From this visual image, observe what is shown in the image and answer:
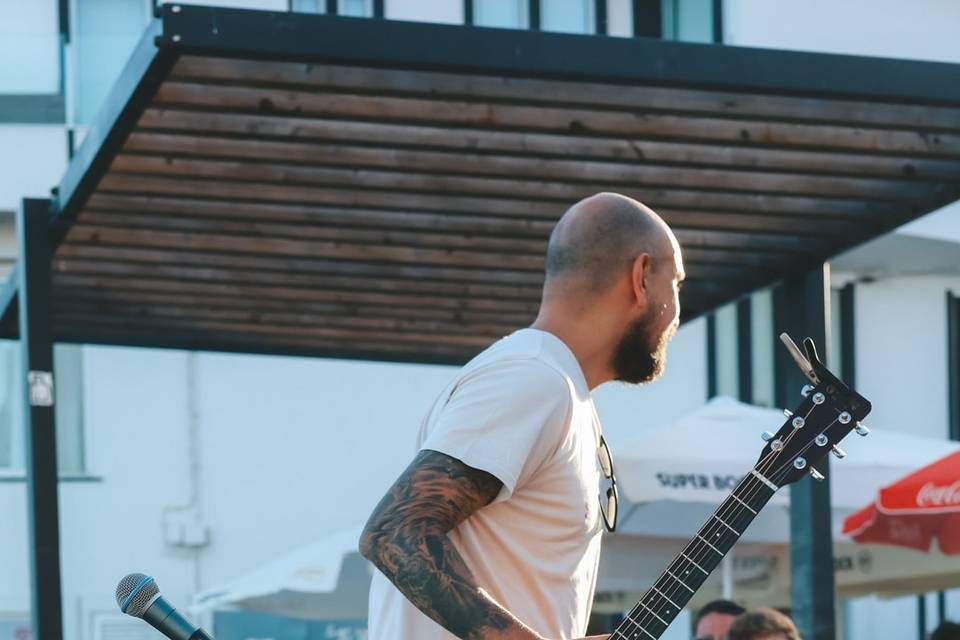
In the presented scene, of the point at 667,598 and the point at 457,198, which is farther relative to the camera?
the point at 457,198

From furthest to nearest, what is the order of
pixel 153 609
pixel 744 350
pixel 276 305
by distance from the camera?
pixel 744 350
pixel 276 305
pixel 153 609

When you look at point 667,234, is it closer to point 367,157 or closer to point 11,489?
point 367,157

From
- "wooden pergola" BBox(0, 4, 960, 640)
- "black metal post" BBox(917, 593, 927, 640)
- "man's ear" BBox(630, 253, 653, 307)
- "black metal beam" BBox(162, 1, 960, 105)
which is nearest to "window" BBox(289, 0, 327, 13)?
"wooden pergola" BBox(0, 4, 960, 640)

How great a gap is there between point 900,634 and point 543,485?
50.9 feet

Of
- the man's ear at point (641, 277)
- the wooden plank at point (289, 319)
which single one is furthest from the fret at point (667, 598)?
the wooden plank at point (289, 319)

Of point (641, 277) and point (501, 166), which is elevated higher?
point (501, 166)

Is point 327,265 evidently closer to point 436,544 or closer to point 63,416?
point 436,544

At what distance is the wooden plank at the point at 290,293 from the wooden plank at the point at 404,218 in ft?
4.36

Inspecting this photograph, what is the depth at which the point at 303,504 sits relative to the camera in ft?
56.0

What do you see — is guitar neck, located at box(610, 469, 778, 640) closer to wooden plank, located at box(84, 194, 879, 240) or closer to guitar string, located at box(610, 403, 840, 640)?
guitar string, located at box(610, 403, 840, 640)

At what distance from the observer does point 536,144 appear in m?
6.45

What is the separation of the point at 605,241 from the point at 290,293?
5.97m

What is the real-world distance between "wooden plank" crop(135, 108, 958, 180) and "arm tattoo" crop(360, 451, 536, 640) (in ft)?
11.1

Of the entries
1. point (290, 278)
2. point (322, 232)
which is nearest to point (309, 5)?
point (290, 278)
